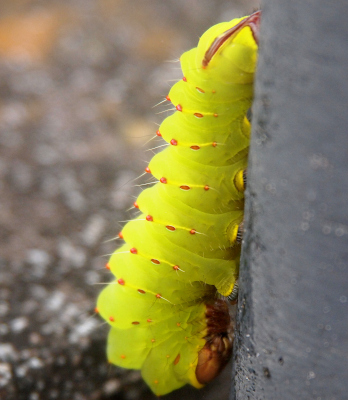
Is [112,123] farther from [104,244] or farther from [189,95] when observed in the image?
[189,95]

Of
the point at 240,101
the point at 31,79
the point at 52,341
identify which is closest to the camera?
the point at 240,101

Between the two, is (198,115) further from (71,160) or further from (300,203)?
(71,160)

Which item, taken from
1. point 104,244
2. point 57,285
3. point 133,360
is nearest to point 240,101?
point 133,360

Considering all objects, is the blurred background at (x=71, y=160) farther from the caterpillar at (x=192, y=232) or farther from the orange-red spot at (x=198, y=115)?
the orange-red spot at (x=198, y=115)

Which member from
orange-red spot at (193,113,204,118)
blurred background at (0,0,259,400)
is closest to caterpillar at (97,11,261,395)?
orange-red spot at (193,113,204,118)

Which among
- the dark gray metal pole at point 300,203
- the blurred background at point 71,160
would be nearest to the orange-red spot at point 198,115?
the dark gray metal pole at point 300,203

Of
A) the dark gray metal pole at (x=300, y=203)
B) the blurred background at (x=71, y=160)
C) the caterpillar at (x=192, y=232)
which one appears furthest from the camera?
the blurred background at (x=71, y=160)

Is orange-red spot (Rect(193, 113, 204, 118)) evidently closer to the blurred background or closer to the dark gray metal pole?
the dark gray metal pole

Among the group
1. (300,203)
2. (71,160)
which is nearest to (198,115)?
(300,203)
